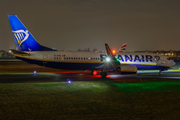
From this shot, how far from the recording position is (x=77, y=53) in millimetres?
32531

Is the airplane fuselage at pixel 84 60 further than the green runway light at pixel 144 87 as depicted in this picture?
Yes

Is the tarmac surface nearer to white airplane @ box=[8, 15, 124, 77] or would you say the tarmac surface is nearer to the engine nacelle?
the engine nacelle

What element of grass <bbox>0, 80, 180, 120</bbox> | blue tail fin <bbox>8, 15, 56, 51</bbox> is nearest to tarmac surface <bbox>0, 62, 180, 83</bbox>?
blue tail fin <bbox>8, 15, 56, 51</bbox>

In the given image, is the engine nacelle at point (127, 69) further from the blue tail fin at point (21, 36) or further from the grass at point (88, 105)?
the blue tail fin at point (21, 36)

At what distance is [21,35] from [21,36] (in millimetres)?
156

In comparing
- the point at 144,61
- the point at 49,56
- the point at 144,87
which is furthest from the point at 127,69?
the point at 49,56

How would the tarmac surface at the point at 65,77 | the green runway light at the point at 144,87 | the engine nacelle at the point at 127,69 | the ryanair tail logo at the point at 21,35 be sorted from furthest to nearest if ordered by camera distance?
the ryanair tail logo at the point at 21,35 < the engine nacelle at the point at 127,69 < the tarmac surface at the point at 65,77 < the green runway light at the point at 144,87

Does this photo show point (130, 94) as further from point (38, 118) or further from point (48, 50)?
point (48, 50)

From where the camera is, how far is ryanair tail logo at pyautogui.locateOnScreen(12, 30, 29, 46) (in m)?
30.1

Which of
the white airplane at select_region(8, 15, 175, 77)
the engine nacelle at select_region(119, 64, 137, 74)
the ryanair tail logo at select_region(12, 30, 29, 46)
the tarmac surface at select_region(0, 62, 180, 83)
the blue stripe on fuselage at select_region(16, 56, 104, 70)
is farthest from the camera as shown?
the blue stripe on fuselage at select_region(16, 56, 104, 70)

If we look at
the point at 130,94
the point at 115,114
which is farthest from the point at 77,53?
the point at 115,114

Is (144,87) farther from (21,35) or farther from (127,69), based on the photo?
(21,35)

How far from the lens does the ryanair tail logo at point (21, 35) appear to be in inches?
1186

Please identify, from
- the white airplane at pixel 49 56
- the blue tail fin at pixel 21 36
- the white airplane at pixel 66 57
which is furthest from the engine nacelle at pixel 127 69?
the blue tail fin at pixel 21 36
